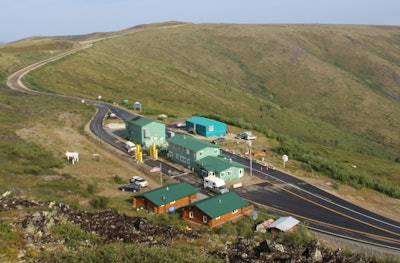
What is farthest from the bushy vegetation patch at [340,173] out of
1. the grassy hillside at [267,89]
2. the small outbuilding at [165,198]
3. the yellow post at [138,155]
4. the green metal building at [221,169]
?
the small outbuilding at [165,198]

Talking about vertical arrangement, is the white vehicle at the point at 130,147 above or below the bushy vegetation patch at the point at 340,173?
above

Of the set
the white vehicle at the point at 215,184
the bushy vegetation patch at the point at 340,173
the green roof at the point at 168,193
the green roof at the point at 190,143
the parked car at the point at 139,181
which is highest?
the green roof at the point at 190,143

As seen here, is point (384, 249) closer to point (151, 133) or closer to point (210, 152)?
point (210, 152)

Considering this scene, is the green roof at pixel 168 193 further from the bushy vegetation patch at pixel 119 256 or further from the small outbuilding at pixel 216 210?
the bushy vegetation patch at pixel 119 256

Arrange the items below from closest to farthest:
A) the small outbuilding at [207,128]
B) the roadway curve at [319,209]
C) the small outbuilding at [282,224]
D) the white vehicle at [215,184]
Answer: the small outbuilding at [282,224] → the roadway curve at [319,209] → the white vehicle at [215,184] → the small outbuilding at [207,128]

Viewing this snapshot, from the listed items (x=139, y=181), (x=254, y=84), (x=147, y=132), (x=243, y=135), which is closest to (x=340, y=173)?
(x=243, y=135)

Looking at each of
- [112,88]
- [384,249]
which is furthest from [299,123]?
[384,249]

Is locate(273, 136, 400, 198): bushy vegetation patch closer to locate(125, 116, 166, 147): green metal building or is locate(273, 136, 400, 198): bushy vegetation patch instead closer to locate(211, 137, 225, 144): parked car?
locate(211, 137, 225, 144): parked car

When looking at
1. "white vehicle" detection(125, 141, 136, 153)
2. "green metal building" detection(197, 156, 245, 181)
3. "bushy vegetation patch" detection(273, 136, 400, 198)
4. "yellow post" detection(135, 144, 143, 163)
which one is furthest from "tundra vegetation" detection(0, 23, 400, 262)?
"green metal building" detection(197, 156, 245, 181)
